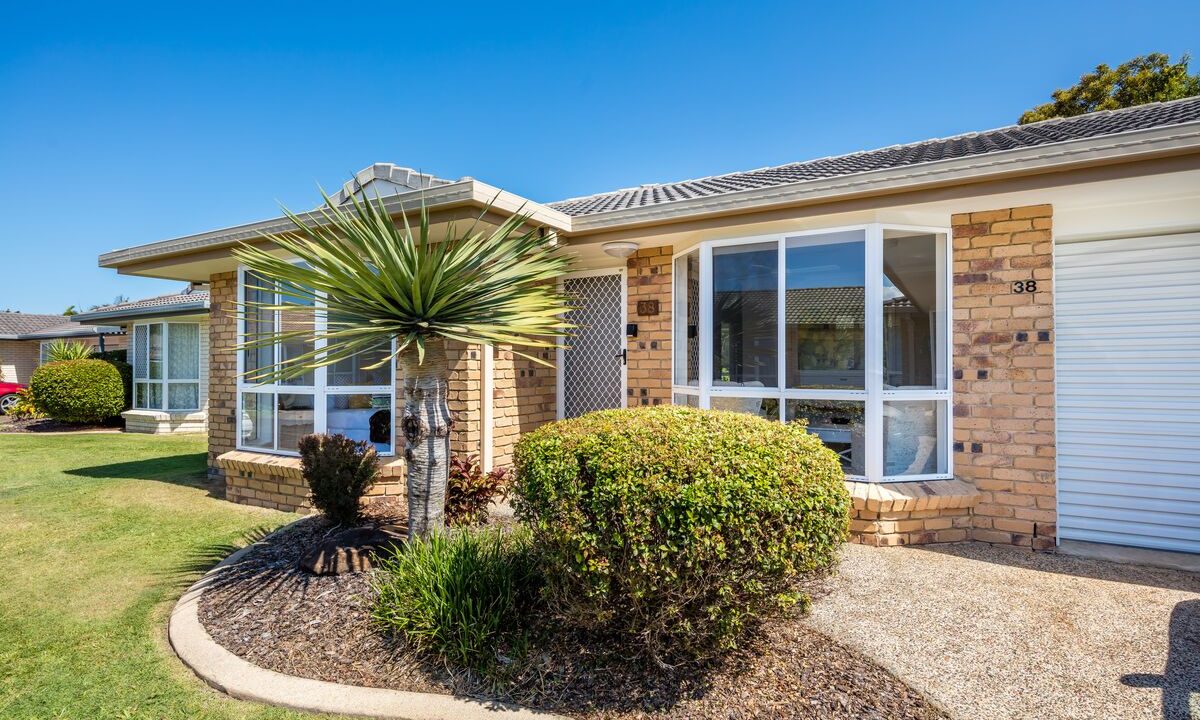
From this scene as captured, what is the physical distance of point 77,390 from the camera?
46.1 feet

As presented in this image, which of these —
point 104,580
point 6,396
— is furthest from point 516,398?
point 6,396

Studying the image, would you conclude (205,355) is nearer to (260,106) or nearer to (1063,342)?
(260,106)

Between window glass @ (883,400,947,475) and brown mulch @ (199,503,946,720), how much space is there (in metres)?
2.52

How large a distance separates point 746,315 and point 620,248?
5.16 ft

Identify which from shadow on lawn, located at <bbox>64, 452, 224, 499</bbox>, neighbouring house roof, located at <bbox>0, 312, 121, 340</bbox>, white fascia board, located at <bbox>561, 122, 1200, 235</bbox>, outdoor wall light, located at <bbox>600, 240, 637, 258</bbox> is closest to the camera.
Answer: white fascia board, located at <bbox>561, 122, 1200, 235</bbox>

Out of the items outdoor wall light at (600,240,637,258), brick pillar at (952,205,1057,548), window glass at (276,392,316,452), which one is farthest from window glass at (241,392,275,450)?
brick pillar at (952,205,1057,548)

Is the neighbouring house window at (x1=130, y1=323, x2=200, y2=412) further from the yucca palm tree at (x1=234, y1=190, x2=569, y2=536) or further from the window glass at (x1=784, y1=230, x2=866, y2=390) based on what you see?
the window glass at (x1=784, y1=230, x2=866, y2=390)

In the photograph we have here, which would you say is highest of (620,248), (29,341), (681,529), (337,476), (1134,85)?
(1134,85)

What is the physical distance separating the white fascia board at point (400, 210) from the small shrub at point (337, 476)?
6.53ft

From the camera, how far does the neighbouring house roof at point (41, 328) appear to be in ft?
65.8

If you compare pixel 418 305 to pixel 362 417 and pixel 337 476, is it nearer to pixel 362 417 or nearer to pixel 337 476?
pixel 337 476

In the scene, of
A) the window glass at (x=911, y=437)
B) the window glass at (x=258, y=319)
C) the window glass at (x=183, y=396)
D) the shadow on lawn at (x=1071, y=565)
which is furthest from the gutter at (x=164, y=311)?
the shadow on lawn at (x=1071, y=565)

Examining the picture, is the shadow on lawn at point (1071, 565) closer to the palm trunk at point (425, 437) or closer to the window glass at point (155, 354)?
the palm trunk at point (425, 437)

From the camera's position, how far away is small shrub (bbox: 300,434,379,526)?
4699 millimetres
